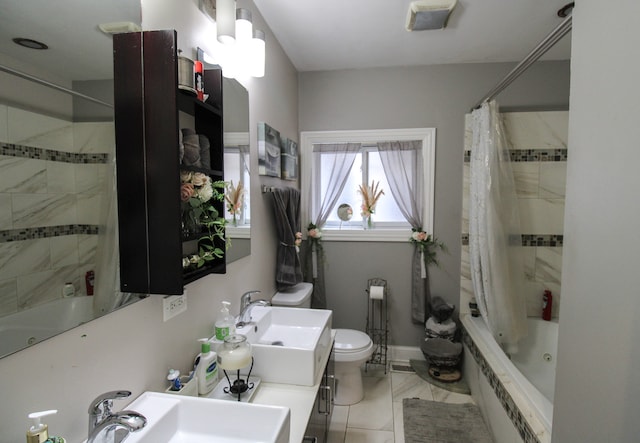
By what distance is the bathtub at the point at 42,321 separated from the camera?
0.65 meters

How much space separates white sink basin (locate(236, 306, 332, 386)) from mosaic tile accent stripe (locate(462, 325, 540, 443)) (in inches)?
39.5

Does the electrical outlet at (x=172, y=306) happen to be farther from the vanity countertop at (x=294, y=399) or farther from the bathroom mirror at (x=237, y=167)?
the vanity countertop at (x=294, y=399)

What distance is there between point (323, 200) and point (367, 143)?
665 mm

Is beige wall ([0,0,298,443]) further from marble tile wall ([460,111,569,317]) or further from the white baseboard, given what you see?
marble tile wall ([460,111,569,317])

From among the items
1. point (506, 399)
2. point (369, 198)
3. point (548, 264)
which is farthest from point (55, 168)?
point (548, 264)

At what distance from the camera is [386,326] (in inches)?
117

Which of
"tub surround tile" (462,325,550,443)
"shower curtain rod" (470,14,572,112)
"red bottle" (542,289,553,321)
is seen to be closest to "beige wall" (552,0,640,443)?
"tub surround tile" (462,325,550,443)

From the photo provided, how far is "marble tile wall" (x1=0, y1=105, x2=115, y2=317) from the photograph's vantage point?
25.2 inches

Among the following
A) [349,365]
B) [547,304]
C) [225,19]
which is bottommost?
[349,365]

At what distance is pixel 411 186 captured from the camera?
9.36 ft

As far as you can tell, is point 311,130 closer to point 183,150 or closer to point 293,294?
point 293,294

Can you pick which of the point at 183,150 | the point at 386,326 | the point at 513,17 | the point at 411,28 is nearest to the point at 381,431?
the point at 386,326

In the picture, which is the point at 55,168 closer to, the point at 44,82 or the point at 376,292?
the point at 44,82

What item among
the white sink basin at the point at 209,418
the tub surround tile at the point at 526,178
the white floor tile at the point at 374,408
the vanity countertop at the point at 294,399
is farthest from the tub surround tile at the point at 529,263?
the white sink basin at the point at 209,418
